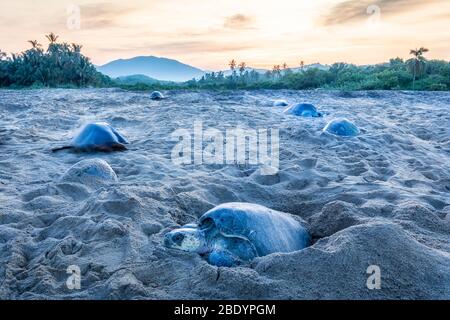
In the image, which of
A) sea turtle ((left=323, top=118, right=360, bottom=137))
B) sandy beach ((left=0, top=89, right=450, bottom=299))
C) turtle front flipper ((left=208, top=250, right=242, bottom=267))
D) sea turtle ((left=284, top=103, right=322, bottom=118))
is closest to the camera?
sandy beach ((left=0, top=89, right=450, bottom=299))

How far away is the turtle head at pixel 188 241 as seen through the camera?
7.98ft

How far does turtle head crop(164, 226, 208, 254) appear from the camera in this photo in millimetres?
2434

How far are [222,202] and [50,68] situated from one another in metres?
22.1

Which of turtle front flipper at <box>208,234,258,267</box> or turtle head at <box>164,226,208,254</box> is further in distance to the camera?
turtle head at <box>164,226,208,254</box>

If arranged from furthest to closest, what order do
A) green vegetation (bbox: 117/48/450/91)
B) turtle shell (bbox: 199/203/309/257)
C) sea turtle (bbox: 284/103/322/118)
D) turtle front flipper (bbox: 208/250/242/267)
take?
1. green vegetation (bbox: 117/48/450/91)
2. sea turtle (bbox: 284/103/322/118)
3. turtle shell (bbox: 199/203/309/257)
4. turtle front flipper (bbox: 208/250/242/267)

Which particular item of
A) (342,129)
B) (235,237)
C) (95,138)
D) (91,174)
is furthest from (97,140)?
(342,129)

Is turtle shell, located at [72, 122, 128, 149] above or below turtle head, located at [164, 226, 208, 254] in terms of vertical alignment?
above

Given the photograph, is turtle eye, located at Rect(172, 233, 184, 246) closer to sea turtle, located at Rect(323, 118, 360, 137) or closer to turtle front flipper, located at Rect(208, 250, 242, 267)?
turtle front flipper, located at Rect(208, 250, 242, 267)

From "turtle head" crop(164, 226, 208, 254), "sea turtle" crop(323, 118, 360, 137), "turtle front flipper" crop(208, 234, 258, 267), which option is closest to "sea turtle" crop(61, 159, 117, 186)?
"turtle head" crop(164, 226, 208, 254)

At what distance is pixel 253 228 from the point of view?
8.00 ft

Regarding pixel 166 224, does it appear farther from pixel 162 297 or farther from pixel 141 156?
pixel 141 156

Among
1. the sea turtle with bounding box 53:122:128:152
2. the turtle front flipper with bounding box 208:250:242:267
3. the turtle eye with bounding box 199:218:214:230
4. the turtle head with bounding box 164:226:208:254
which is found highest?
the sea turtle with bounding box 53:122:128:152

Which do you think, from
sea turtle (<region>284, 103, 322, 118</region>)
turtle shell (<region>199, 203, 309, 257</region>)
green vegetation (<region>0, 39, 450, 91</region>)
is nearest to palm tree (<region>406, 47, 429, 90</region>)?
green vegetation (<region>0, 39, 450, 91</region>)
